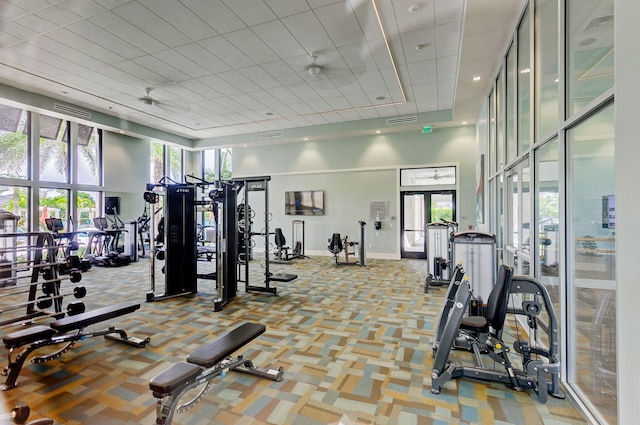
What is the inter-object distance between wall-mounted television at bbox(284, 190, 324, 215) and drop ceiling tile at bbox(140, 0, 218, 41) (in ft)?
19.5

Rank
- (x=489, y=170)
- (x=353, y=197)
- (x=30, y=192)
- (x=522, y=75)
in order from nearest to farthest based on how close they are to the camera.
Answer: (x=522, y=75), (x=489, y=170), (x=30, y=192), (x=353, y=197)

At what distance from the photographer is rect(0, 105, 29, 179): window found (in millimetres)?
6582

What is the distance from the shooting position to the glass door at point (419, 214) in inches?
342

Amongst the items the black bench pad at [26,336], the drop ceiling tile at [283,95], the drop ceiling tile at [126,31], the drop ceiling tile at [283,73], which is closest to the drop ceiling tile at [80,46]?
the drop ceiling tile at [126,31]

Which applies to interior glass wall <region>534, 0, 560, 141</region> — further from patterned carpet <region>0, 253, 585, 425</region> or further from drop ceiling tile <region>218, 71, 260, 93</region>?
drop ceiling tile <region>218, 71, 260, 93</region>

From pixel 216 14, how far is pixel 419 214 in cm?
710

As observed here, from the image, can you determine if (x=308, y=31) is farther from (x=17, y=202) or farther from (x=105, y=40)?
(x=17, y=202)

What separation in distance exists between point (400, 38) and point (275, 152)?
651 centimetres

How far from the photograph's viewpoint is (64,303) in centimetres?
489

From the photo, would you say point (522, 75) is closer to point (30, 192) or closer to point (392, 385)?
point (392, 385)

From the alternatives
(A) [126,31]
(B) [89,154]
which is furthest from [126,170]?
(A) [126,31]

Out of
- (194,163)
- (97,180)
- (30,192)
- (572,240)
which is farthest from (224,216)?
(194,163)

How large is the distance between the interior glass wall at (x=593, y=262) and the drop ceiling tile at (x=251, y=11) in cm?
365

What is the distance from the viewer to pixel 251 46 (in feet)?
15.7
